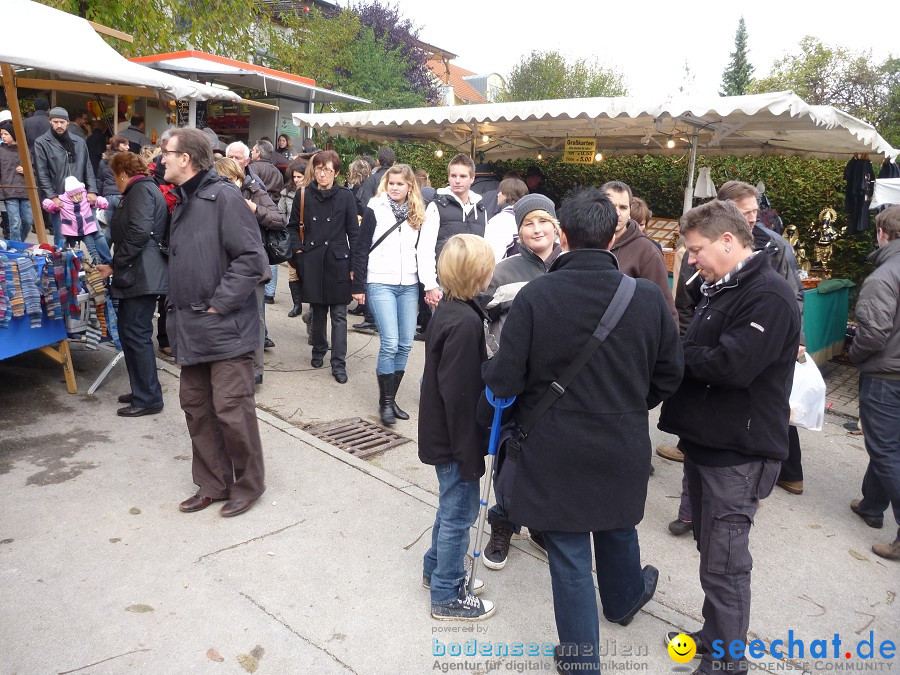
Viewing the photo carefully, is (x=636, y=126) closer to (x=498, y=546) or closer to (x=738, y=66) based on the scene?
(x=498, y=546)

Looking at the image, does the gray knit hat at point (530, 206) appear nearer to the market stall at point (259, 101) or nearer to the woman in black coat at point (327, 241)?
the woman in black coat at point (327, 241)

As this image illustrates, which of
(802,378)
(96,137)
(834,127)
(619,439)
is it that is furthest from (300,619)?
(96,137)

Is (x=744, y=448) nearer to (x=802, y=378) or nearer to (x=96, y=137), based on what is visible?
(x=802, y=378)

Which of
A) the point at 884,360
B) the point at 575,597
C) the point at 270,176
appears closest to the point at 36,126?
the point at 270,176

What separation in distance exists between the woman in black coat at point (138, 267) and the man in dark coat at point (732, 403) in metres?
3.79

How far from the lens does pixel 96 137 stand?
13.1m

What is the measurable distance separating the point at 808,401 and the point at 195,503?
3.53 metres

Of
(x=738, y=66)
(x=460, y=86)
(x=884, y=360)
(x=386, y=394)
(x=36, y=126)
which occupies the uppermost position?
(x=738, y=66)

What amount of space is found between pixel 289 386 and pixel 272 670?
11.9 feet

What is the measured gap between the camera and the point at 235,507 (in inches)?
153

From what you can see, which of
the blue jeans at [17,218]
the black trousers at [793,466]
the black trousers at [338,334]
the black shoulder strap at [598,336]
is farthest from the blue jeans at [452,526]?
the blue jeans at [17,218]

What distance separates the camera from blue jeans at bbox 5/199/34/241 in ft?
33.3

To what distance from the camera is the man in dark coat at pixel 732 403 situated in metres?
2.63

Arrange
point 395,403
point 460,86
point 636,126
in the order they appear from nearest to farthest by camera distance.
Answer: point 395,403
point 636,126
point 460,86
